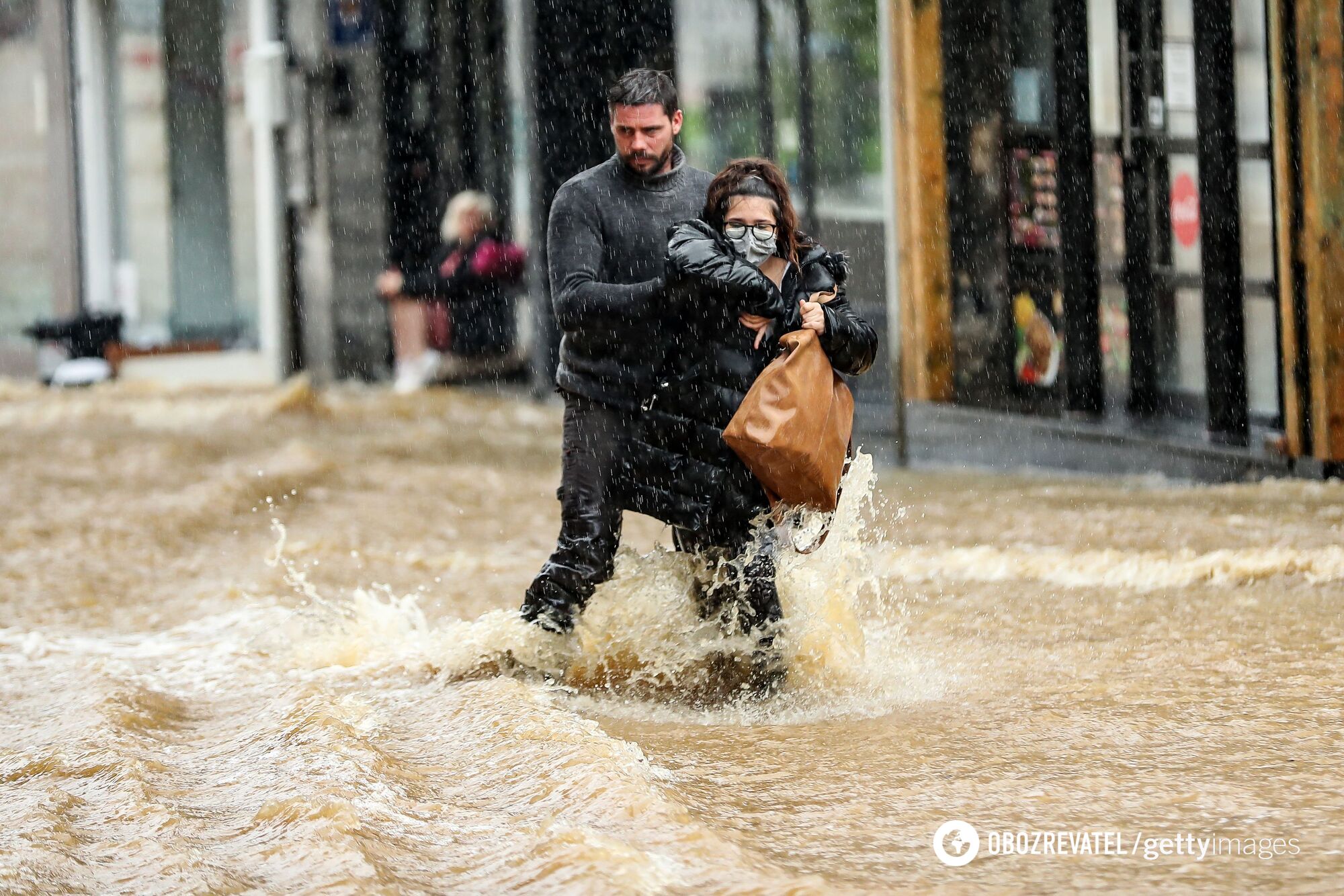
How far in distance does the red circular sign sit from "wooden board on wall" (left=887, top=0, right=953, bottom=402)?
2.37m

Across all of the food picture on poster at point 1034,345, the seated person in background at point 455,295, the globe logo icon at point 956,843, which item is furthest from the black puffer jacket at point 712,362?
the seated person in background at point 455,295

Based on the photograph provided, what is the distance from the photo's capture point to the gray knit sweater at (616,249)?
5270 mm

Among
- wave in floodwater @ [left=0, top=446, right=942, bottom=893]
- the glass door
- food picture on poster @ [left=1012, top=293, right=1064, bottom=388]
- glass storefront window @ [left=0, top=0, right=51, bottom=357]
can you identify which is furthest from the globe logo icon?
glass storefront window @ [left=0, top=0, right=51, bottom=357]

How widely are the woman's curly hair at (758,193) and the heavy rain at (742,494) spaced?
1cm

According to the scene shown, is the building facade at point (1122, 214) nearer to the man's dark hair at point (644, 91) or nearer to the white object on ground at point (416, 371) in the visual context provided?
the man's dark hair at point (644, 91)

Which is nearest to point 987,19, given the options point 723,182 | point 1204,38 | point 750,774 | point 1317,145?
point 1204,38

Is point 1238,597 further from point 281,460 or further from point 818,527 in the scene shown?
point 281,460

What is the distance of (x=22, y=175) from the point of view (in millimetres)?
23797

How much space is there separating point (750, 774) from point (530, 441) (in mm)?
9240

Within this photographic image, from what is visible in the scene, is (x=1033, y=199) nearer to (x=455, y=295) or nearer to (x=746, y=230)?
(x=746, y=230)

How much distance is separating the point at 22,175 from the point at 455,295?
8728 mm

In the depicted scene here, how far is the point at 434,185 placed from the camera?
2011cm

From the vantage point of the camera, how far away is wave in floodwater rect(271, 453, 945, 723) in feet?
17.8

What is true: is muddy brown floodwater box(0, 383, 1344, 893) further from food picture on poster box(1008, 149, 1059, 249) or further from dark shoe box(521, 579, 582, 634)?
food picture on poster box(1008, 149, 1059, 249)
